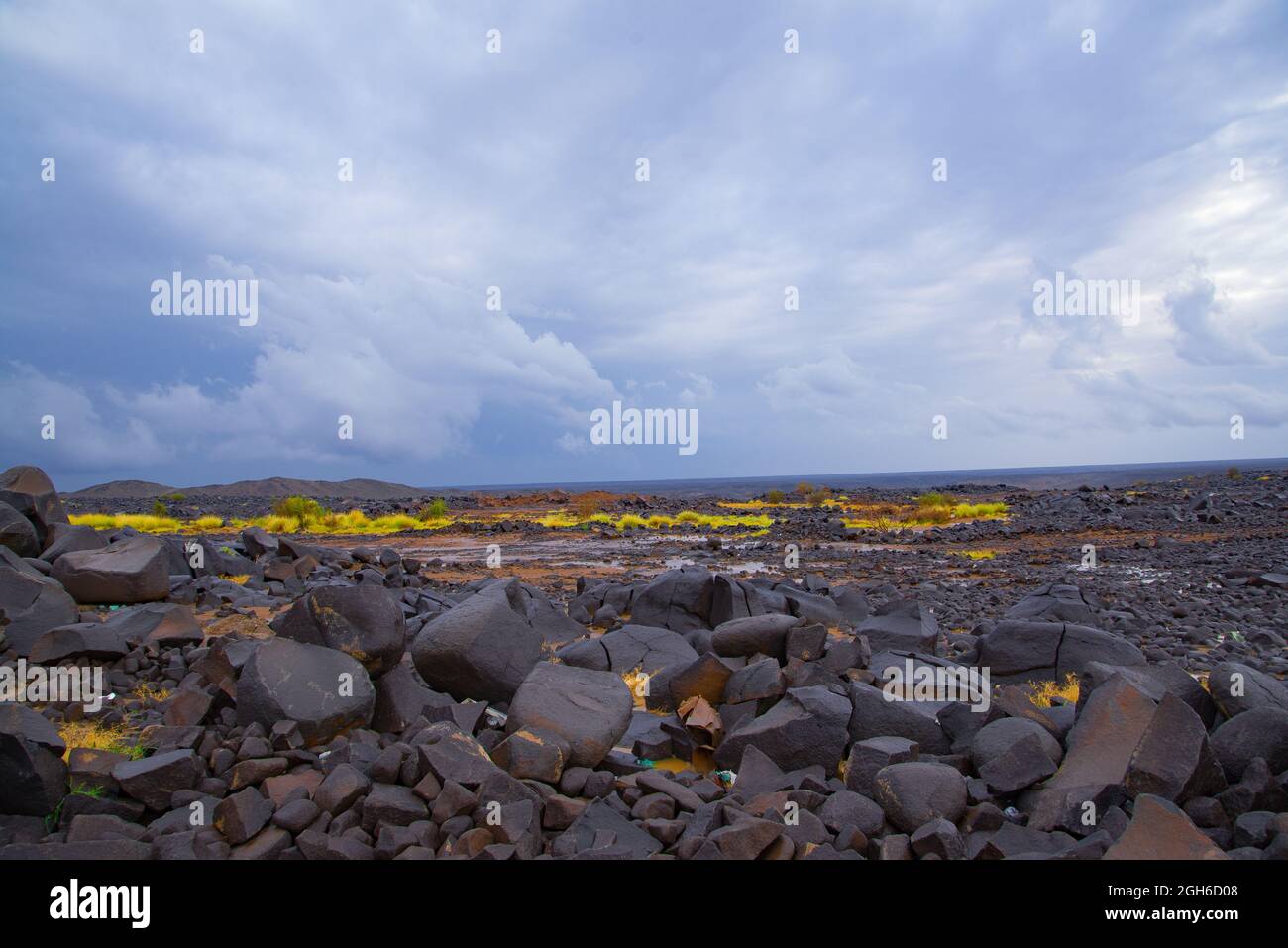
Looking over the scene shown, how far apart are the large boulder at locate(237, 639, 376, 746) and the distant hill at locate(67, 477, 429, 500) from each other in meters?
91.9

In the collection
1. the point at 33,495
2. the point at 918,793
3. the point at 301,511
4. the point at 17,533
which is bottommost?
the point at 918,793

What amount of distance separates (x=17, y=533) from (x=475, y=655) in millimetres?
9732

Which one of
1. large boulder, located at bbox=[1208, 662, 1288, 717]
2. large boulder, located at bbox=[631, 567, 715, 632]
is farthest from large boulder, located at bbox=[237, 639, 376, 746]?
large boulder, located at bbox=[1208, 662, 1288, 717]

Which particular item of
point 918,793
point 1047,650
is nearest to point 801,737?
point 918,793

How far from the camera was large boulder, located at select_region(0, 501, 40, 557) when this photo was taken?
1280 centimetres

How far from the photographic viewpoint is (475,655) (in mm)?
8273

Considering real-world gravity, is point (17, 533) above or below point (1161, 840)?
above

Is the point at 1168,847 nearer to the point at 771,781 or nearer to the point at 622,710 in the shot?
the point at 771,781

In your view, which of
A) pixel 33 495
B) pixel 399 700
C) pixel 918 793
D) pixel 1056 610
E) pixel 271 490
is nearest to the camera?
pixel 918 793

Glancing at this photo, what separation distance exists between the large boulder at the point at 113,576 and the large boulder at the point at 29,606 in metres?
1.26

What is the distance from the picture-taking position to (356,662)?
295 inches

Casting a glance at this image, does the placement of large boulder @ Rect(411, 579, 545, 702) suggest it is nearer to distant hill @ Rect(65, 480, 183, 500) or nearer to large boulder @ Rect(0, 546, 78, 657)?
large boulder @ Rect(0, 546, 78, 657)

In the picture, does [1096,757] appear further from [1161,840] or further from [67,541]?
[67,541]
